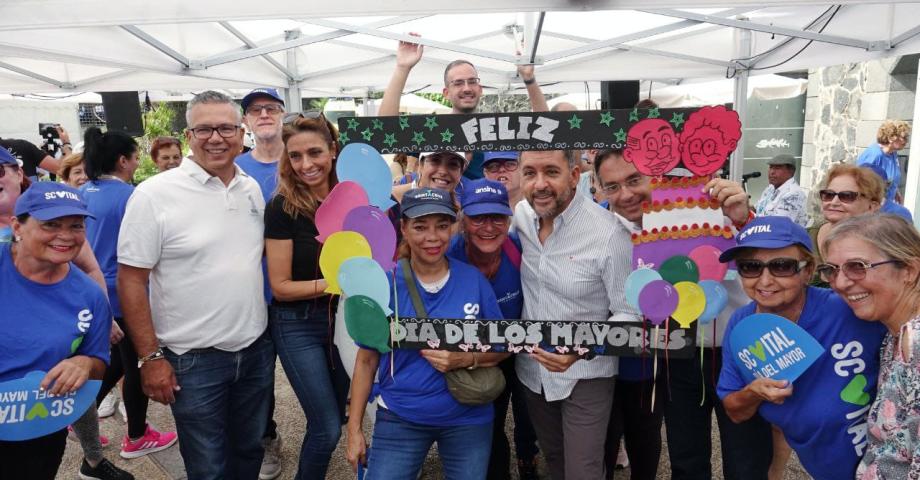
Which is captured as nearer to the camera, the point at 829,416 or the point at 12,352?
the point at 829,416

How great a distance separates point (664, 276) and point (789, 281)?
0.34 metres

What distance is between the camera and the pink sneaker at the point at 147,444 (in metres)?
3.25

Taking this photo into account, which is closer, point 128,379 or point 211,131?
point 211,131

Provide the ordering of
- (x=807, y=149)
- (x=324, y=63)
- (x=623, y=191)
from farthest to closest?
(x=807, y=149) → (x=324, y=63) → (x=623, y=191)

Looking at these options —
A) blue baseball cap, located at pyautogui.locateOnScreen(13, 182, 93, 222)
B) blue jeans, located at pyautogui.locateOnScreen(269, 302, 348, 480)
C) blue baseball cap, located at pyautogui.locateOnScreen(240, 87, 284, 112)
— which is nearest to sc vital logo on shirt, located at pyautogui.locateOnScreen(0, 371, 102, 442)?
blue baseball cap, located at pyautogui.locateOnScreen(13, 182, 93, 222)

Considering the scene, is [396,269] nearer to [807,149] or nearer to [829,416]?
[829,416]

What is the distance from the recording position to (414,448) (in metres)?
2.01

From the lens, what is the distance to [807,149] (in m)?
9.35

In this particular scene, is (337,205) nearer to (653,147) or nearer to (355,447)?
(355,447)

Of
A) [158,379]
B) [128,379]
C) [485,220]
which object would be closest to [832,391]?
[485,220]

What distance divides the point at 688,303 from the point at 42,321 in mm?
2076

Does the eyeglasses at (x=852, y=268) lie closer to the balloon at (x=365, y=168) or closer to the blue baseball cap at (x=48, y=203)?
the balloon at (x=365, y=168)

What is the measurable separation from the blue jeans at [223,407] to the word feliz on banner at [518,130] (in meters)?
0.98

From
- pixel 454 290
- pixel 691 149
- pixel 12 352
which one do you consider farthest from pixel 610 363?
pixel 12 352
